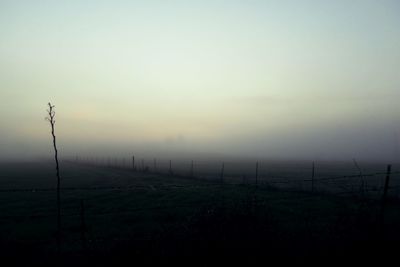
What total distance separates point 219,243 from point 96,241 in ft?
14.7

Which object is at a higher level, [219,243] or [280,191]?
[219,243]

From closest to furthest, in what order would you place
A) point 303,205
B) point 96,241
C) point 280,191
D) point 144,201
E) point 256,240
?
1. point 256,240
2. point 96,241
3. point 303,205
4. point 144,201
5. point 280,191

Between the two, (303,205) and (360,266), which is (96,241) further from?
(303,205)

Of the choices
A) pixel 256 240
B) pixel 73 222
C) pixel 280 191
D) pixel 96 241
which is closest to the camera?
pixel 256 240

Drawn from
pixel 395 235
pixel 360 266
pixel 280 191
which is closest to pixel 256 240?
pixel 360 266

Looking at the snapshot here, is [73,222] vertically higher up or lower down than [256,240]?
lower down

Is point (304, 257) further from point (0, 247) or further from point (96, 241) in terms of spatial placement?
point (0, 247)

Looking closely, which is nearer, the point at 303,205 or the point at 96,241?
the point at 96,241

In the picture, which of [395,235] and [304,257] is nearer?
[304,257]

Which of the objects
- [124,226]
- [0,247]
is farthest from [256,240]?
[124,226]

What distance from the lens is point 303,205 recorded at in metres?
18.5

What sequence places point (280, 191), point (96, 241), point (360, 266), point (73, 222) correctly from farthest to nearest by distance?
1. point (280, 191)
2. point (73, 222)
3. point (96, 241)
4. point (360, 266)

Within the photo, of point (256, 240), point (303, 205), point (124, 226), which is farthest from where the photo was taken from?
point (303, 205)

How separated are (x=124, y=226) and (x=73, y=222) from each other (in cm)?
280
